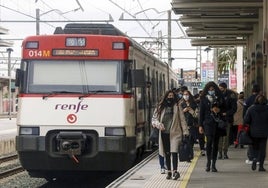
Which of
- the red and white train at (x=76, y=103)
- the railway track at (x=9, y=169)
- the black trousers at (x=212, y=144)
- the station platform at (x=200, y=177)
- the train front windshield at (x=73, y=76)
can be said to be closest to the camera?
the station platform at (x=200, y=177)

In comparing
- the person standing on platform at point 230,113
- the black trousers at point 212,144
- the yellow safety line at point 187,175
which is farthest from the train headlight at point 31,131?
the person standing on platform at point 230,113

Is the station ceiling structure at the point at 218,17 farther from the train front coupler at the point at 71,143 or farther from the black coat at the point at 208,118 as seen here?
the train front coupler at the point at 71,143

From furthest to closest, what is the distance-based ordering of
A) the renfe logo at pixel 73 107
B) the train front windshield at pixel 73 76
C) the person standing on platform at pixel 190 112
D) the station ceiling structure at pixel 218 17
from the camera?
the station ceiling structure at pixel 218 17 → the person standing on platform at pixel 190 112 → the train front windshield at pixel 73 76 → the renfe logo at pixel 73 107

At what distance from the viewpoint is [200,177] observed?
459 inches

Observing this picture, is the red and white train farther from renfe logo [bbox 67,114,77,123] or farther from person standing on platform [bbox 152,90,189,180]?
person standing on platform [bbox 152,90,189,180]

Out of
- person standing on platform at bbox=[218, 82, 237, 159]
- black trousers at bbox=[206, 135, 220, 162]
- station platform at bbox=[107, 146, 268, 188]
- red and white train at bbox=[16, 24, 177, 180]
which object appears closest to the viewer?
station platform at bbox=[107, 146, 268, 188]

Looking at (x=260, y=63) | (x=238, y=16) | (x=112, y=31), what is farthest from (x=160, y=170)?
(x=238, y=16)

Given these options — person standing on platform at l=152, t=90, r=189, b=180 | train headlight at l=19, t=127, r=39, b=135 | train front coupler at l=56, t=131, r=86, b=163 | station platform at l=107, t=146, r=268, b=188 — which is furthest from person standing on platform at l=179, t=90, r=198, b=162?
train headlight at l=19, t=127, r=39, b=135

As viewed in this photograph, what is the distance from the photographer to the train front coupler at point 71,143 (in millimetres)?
12094

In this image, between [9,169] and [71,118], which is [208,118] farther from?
[9,169]

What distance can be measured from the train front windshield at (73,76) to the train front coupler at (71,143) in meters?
0.90

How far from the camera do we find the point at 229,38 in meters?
31.4

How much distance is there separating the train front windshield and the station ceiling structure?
8.19m

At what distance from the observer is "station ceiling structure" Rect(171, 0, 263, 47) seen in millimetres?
20391
